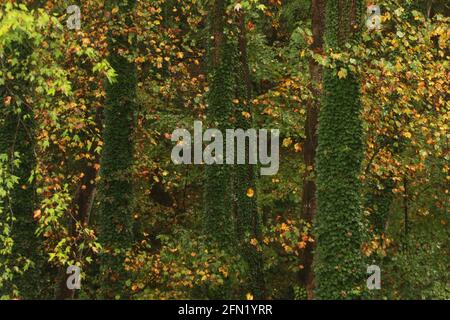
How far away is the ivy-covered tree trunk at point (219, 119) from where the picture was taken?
17.4 metres

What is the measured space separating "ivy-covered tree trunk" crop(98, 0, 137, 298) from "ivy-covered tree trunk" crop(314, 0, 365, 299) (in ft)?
17.0

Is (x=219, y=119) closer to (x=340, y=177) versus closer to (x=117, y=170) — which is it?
(x=117, y=170)

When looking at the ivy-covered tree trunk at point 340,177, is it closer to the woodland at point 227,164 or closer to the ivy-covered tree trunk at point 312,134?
the woodland at point 227,164

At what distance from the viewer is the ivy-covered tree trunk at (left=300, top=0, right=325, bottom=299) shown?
56.4ft

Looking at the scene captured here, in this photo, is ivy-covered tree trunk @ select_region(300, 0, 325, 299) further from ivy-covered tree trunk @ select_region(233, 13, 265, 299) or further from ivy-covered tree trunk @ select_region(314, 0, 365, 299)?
ivy-covered tree trunk @ select_region(314, 0, 365, 299)

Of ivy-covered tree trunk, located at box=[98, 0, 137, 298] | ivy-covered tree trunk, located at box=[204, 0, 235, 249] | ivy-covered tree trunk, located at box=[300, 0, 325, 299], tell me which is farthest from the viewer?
ivy-covered tree trunk, located at box=[204, 0, 235, 249]

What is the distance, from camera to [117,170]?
1608 centimetres

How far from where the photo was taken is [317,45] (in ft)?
56.3

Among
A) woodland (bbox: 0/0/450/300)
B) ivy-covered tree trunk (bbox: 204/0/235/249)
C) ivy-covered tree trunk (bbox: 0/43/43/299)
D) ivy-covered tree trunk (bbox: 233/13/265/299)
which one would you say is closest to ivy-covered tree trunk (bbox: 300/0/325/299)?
woodland (bbox: 0/0/450/300)

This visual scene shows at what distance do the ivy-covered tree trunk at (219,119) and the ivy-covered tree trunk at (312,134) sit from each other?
2301 millimetres

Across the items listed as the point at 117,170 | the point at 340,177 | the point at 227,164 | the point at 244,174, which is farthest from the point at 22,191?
the point at 244,174

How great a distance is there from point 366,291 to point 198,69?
16.8m

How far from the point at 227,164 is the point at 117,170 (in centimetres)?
331
